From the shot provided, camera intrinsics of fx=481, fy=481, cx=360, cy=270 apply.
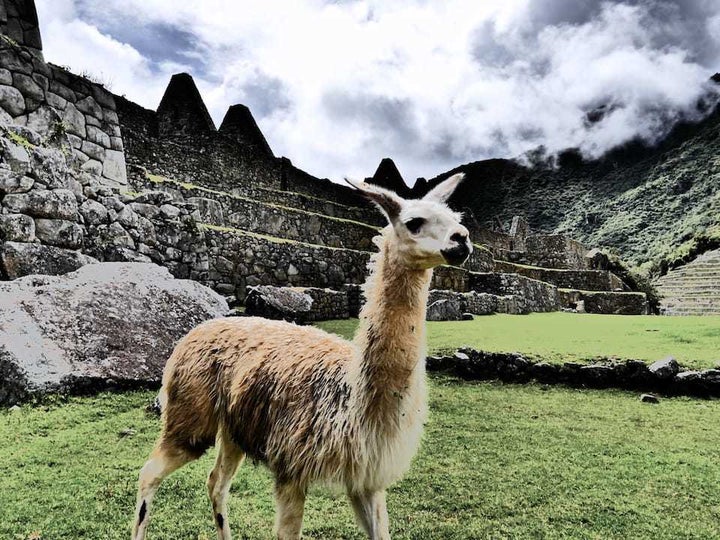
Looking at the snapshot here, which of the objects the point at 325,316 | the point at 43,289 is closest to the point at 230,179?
the point at 325,316

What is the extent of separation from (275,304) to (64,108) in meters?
5.05

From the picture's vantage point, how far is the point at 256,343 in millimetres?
2766

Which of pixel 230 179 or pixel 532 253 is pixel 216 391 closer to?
pixel 230 179

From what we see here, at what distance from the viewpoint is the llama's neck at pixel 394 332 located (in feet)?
7.35

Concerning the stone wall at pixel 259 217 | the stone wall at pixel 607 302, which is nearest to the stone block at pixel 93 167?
the stone wall at pixel 259 217

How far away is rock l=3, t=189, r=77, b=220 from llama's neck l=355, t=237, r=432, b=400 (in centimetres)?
585

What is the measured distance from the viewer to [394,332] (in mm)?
2258

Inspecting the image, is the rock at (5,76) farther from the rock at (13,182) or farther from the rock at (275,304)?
the rock at (275,304)

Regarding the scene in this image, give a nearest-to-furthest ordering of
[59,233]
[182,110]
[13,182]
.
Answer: [13,182] < [59,233] < [182,110]

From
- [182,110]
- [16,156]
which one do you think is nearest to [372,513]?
[16,156]

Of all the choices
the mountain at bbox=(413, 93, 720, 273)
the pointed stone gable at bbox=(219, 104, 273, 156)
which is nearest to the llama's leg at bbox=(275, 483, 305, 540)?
the pointed stone gable at bbox=(219, 104, 273, 156)

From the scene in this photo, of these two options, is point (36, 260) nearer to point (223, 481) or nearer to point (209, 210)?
point (223, 481)

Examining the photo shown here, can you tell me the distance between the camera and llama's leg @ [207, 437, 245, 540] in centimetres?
264

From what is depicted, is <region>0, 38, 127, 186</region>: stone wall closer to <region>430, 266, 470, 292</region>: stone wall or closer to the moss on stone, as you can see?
the moss on stone
